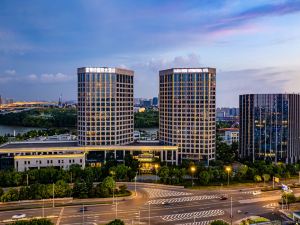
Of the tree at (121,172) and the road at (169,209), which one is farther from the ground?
the tree at (121,172)

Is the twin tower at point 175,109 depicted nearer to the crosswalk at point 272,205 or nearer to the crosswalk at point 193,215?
the crosswalk at point 272,205

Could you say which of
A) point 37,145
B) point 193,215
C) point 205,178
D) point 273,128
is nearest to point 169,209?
point 193,215

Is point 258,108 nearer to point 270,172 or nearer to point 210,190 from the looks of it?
point 270,172

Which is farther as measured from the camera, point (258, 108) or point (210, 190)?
point (258, 108)

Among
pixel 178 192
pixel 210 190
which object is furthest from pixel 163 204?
pixel 210 190

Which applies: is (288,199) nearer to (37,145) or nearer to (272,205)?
(272,205)

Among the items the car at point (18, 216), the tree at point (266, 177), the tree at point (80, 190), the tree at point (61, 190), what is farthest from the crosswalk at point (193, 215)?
the tree at point (266, 177)

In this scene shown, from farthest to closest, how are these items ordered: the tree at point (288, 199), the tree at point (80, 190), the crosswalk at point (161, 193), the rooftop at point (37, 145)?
the rooftop at point (37, 145) → the crosswalk at point (161, 193) → the tree at point (80, 190) → the tree at point (288, 199)
